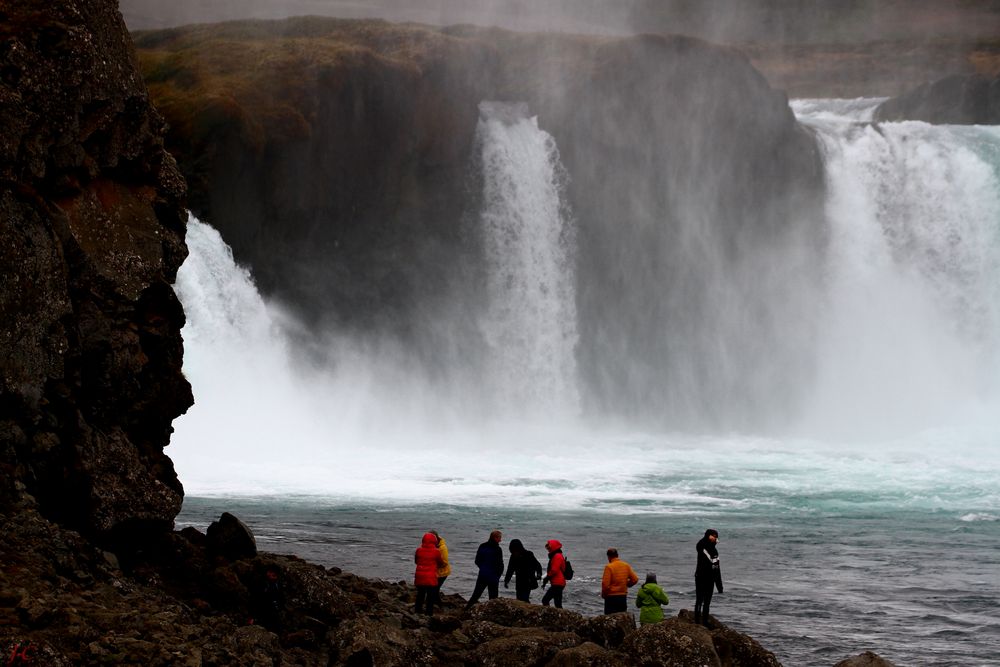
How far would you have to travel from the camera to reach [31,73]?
49.7ft

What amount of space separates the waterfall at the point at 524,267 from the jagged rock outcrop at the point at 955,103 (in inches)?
1694

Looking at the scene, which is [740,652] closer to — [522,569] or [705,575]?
[705,575]

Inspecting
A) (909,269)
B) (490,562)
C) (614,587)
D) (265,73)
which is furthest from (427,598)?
(909,269)

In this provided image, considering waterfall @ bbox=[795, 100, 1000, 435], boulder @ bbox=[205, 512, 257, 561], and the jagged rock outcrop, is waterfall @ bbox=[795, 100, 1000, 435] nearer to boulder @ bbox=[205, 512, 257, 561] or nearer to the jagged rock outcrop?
the jagged rock outcrop

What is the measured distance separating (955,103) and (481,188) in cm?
4943

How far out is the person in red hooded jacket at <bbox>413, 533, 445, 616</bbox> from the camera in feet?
60.4

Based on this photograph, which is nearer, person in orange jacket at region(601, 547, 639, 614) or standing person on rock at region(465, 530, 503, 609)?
person in orange jacket at region(601, 547, 639, 614)

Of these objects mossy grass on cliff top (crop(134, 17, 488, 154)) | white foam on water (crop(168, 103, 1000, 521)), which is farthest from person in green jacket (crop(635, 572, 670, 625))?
mossy grass on cliff top (crop(134, 17, 488, 154))

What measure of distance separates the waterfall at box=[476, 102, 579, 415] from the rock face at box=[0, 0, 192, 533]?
40.6 meters

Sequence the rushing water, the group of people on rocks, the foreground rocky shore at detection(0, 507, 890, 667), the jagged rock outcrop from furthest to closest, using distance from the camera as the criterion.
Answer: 1. the jagged rock outcrop
2. the rushing water
3. the group of people on rocks
4. the foreground rocky shore at detection(0, 507, 890, 667)

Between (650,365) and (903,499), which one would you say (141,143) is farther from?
(650,365)

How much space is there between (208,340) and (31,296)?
104 ft

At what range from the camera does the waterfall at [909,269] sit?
6594 centimetres

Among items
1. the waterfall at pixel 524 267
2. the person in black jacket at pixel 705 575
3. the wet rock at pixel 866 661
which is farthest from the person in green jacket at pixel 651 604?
→ the waterfall at pixel 524 267
